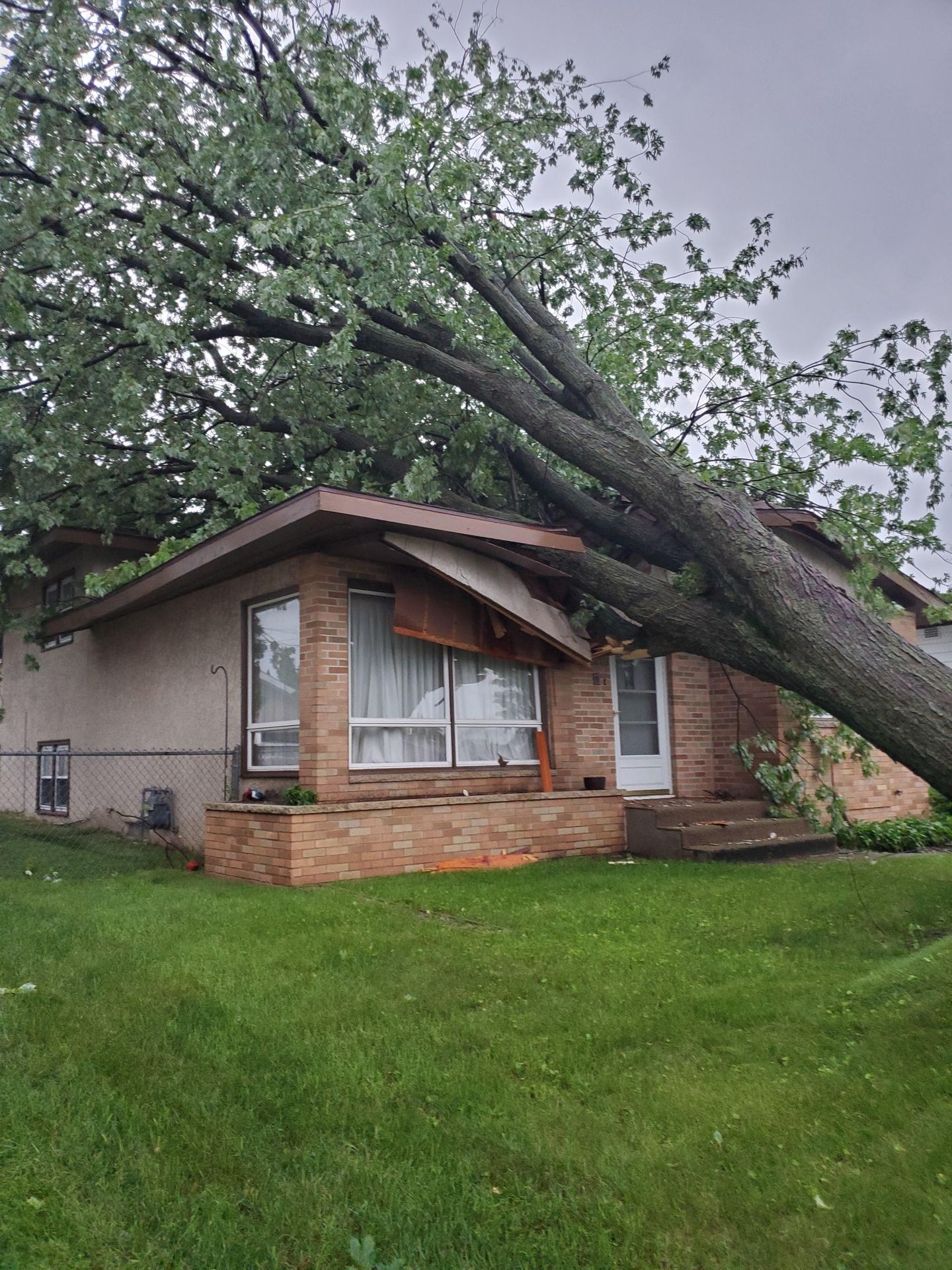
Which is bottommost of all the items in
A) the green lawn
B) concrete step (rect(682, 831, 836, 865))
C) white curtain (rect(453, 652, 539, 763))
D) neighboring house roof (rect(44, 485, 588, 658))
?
the green lawn

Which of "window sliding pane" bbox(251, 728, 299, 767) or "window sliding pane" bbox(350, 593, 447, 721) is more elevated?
"window sliding pane" bbox(350, 593, 447, 721)

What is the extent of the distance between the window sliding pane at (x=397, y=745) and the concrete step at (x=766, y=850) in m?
2.72

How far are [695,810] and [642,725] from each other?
162 centimetres

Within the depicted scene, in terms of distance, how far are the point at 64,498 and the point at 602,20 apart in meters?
7.92

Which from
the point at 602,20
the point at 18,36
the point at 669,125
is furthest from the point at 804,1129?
the point at 18,36

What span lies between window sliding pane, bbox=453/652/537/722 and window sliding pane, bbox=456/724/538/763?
0.13 m

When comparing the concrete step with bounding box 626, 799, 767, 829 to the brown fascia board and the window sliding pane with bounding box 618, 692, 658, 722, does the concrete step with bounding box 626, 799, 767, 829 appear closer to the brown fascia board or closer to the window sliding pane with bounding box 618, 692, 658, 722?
the window sliding pane with bounding box 618, 692, 658, 722

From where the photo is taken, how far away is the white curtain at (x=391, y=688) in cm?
955

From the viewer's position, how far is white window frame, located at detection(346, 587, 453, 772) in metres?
9.31

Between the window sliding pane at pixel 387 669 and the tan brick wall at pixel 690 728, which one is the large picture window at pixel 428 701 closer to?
the window sliding pane at pixel 387 669

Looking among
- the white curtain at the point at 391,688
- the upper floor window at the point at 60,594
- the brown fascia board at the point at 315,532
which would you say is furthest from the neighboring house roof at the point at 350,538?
the upper floor window at the point at 60,594

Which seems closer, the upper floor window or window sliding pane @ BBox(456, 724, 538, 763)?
window sliding pane @ BBox(456, 724, 538, 763)

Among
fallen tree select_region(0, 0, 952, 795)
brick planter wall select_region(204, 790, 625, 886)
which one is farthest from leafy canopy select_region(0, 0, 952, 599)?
brick planter wall select_region(204, 790, 625, 886)

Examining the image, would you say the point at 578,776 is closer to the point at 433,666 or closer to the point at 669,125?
the point at 433,666
